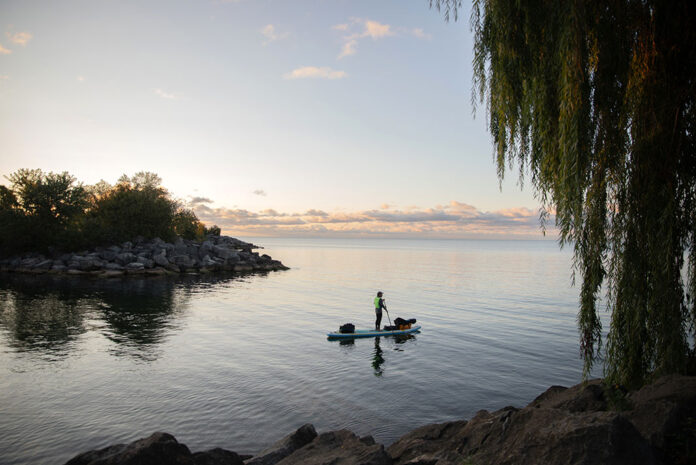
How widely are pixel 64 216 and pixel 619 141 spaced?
74.2 metres

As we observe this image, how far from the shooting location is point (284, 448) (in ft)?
28.5

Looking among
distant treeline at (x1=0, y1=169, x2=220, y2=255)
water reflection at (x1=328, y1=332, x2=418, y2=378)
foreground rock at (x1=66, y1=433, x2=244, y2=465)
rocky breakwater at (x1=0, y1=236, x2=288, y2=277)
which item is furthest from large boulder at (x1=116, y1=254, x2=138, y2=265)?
foreground rock at (x1=66, y1=433, x2=244, y2=465)

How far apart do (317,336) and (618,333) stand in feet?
58.4

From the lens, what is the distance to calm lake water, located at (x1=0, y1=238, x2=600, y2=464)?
462 inches

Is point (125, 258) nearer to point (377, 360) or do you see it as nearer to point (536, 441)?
point (377, 360)

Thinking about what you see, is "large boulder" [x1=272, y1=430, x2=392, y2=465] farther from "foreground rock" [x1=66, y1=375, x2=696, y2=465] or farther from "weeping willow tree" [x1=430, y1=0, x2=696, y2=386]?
"weeping willow tree" [x1=430, y1=0, x2=696, y2=386]

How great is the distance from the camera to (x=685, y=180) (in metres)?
7.34

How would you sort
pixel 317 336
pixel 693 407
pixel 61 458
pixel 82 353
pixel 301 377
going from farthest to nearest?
pixel 317 336 → pixel 82 353 → pixel 301 377 → pixel 61 458 → pixel 693 407

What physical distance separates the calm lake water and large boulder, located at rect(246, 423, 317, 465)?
2090mm

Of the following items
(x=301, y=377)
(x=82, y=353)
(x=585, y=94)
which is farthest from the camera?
(x=82, y=353)

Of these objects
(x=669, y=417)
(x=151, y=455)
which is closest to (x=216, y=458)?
(x=151, y=455)

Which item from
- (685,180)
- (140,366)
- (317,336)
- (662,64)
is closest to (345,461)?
(685,180)

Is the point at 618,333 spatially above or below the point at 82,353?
above

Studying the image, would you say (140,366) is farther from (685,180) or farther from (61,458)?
(685,180)
